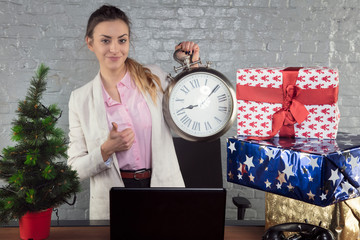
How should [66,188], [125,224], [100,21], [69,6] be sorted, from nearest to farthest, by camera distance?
[125,224] → [66,188] → [100,21] → [69,6]

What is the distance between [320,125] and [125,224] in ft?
2.50

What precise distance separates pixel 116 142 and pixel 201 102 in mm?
668

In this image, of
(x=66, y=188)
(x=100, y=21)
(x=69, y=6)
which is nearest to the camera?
(x=66, y=188)

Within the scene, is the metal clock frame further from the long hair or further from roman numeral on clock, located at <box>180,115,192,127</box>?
the long hair

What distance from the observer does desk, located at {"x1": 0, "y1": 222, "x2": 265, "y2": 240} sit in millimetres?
1357

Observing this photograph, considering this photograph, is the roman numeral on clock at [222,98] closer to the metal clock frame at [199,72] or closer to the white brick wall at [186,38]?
the metal clock frame at [199,72]

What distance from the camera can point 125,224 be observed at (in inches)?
47.8

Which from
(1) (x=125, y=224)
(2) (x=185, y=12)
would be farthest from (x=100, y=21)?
(1) (x=125, y=224)

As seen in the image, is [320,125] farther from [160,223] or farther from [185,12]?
[185,12]

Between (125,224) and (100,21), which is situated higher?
(100,21)

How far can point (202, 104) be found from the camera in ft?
5.46

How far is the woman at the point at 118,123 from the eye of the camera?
83.2 inches

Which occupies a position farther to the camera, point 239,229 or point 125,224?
point 239,229

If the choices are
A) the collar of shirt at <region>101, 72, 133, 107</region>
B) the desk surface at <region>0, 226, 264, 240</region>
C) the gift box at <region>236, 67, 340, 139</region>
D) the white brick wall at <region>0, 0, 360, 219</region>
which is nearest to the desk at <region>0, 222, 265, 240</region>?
the desk surface at <region>0, 226, 264, 240</region>
